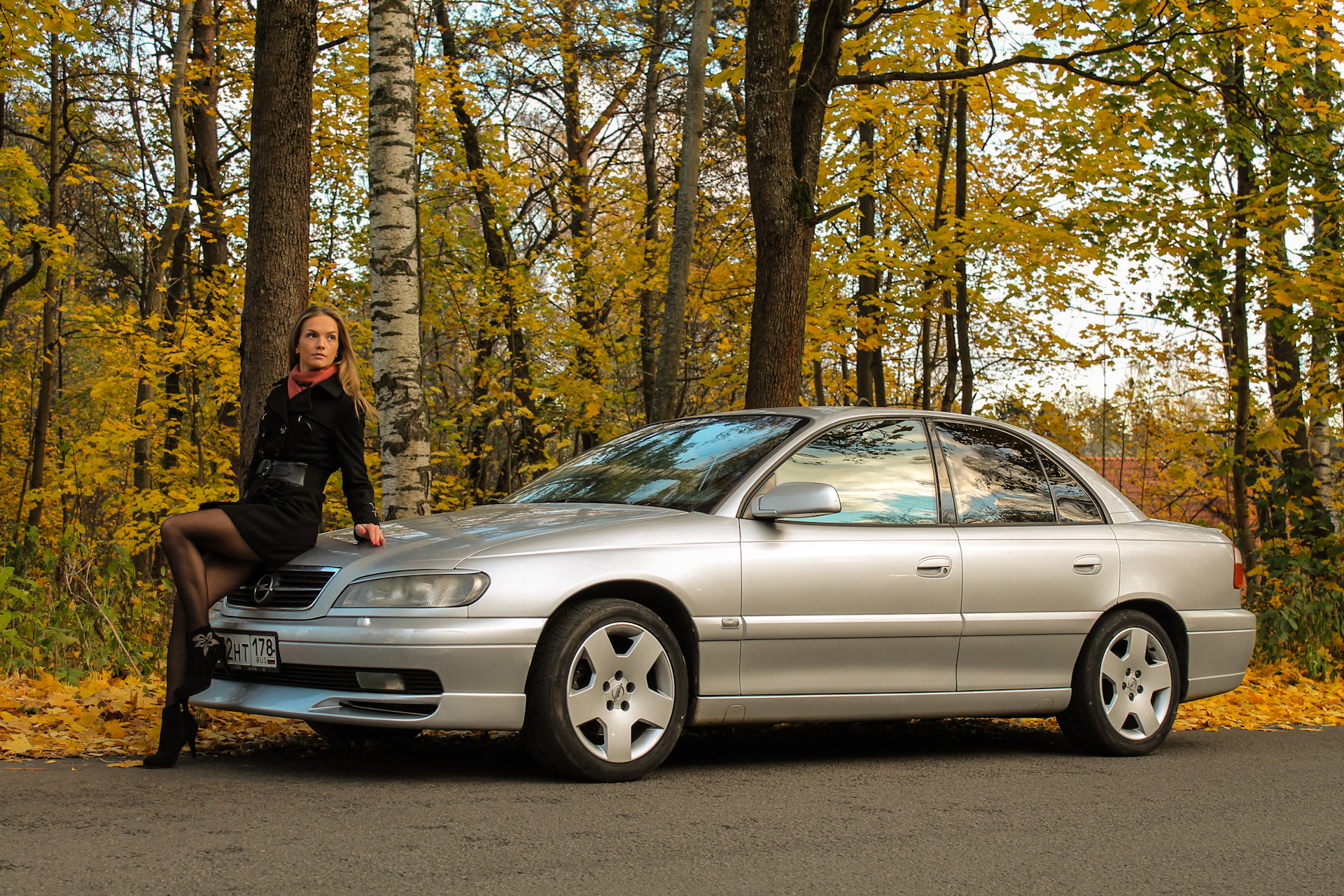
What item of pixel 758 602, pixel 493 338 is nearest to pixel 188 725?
pixel 758 602

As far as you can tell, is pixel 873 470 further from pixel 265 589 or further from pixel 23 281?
pixel 23 281

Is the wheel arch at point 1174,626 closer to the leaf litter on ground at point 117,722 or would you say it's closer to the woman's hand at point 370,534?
the leaf litter on ground at point 117,722

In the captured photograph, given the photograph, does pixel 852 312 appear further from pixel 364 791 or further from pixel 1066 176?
pixel 364 791

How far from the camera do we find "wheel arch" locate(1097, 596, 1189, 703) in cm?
639

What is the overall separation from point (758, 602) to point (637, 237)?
620 inches

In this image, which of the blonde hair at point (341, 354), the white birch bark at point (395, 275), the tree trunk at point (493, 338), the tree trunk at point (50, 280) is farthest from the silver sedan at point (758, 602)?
the tree trunk at point (50, 280)

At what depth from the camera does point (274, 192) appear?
7215 mm

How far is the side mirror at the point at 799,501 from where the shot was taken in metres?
5.02

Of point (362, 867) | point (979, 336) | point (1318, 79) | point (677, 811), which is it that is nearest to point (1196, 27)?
point (1318, 79)

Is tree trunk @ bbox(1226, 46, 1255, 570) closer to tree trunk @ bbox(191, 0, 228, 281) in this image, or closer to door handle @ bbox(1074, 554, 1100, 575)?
door handle @ bbox(1074, 554, 1100, 575)

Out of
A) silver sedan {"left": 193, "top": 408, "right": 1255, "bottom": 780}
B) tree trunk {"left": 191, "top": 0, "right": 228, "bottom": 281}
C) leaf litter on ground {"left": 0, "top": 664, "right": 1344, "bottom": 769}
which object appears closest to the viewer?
silver sedan {"left": 193, "top": 408, "right": 1255, "bottom": 780}

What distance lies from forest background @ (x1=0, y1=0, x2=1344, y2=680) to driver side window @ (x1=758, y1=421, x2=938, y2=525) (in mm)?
3353

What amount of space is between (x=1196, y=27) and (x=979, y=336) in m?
12.7

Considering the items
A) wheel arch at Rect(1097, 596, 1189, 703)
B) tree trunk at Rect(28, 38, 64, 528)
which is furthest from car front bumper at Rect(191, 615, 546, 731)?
tree trunk at Rect(28, 38, 64, 528)
